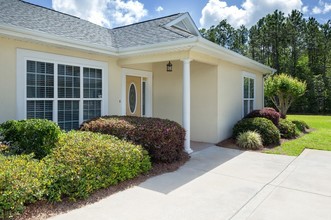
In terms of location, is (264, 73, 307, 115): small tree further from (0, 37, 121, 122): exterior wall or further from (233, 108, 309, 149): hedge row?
(0, 37, 121, 122): exterior wall

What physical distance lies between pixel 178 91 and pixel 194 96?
Answer: 0.75 m

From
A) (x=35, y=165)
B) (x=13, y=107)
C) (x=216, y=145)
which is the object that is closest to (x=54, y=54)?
(x=13, y=107)

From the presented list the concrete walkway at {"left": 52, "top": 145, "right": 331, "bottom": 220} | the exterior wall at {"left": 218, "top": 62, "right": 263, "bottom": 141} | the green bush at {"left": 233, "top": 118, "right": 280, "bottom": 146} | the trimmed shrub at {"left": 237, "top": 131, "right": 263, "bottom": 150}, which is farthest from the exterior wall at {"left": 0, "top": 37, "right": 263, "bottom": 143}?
the concrete walkway at {"left": 52, "top": 145, "right": 331, "bottom": 220}

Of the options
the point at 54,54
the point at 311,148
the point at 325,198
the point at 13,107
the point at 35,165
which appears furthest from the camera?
the point at 311,148

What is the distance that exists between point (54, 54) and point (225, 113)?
6.88 metres

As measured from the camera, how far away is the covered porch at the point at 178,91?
32.3 feet

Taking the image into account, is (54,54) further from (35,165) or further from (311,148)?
(311,148)

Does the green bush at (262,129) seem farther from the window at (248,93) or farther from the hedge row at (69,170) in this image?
the hedge row at (69,170)

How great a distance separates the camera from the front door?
10.3 meters

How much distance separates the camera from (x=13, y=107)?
666 centimetres

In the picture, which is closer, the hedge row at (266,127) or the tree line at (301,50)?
the hedge row at (266,127)

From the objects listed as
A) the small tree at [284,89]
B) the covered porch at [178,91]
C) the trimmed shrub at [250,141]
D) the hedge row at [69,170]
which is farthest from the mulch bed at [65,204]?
the small tree at [284,89]

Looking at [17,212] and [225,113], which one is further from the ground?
[225,113]

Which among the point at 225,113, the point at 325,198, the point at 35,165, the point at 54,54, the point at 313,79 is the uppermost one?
the point at 313,79
